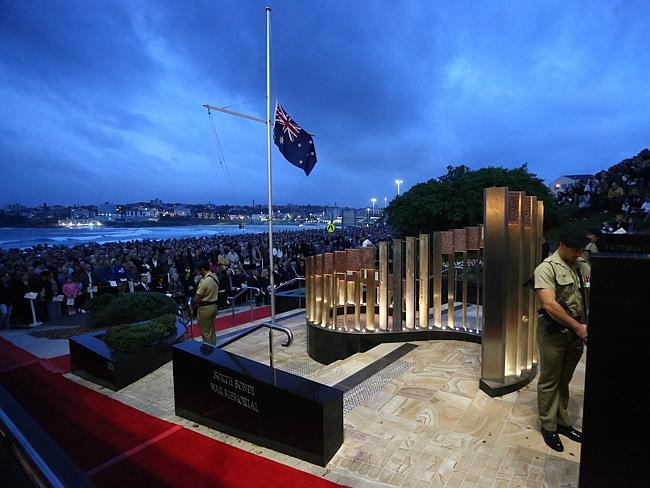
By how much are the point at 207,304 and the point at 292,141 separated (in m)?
4.88

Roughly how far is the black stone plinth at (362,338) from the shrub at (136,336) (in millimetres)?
3028

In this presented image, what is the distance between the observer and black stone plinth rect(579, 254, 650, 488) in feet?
7.99

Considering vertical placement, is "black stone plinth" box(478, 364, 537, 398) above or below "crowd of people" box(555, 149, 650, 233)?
below

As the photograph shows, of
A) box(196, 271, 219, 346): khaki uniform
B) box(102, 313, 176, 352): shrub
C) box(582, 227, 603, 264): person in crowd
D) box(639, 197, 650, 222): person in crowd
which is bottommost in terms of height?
box(102, 313, 176, 352): shrub

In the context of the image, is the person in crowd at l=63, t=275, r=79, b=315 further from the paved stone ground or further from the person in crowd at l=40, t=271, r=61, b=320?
the paved stone ground

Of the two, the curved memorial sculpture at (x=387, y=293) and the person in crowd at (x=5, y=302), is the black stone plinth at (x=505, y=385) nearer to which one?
the curved memorial sculpture at (x=387, y=293)

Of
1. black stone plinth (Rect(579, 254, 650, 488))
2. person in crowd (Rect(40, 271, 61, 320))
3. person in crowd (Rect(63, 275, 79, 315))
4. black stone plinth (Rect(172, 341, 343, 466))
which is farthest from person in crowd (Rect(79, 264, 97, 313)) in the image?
black stone plinth (Rect(579, 254, 650, 488))

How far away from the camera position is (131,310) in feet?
27.0

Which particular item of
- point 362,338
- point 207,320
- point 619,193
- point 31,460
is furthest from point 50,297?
point 619,193

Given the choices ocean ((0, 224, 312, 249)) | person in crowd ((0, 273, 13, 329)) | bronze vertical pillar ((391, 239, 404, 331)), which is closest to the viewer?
bronze vertical pillar ((391, 239, 404, 331))

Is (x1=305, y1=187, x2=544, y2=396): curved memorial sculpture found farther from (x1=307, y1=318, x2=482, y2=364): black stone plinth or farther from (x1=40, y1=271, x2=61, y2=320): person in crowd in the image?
(x1=40, y1=271, x2=61, y2=320): person in crowd

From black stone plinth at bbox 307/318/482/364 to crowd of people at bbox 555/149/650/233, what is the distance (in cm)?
1944

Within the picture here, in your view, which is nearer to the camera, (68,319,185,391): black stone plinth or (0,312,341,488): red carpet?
(0,312,341,488): red carpet

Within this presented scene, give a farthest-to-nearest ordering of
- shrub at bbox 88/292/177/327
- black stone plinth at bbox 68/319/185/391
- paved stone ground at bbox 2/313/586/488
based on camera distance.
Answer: shrub at bbox 88/292/177/327 < black stone plinth at bbox 68/319/185/391 < paved stone ground at bbox 2/313/586/488
